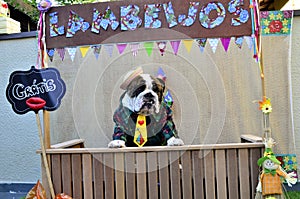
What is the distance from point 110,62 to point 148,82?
3.06 ft

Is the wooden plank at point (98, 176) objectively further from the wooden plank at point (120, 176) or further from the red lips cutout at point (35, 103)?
the red lips cutout at point (35, 103)

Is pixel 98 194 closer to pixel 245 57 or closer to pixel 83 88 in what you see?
pixel 83 88

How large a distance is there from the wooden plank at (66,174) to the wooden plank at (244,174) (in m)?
1.29

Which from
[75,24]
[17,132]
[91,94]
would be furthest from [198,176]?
[17,132]

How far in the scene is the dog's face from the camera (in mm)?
3137

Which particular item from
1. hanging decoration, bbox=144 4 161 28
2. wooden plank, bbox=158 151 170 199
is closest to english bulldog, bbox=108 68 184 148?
wooden plank, bbox=158 151 170 199

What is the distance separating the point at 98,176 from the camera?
2803 millimetres

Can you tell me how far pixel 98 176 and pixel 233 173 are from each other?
1.01 meters

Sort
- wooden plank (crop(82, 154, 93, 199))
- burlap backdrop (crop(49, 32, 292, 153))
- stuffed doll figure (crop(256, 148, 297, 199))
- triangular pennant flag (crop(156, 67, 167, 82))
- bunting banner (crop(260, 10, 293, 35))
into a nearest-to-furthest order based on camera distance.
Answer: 1. stuffed doll figure (crop(256, 148, 297, 199))
2. wooden plank (crop(82, 154, 93, 199))
3. bunting banner (crop(260, 10, 293, 35))
4. burlap backdrop (crop(49, 32, 292, 153))
5. triangular pennant flag (crop(156, 67, 167, 82))

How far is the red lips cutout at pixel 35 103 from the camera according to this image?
8.84 feet

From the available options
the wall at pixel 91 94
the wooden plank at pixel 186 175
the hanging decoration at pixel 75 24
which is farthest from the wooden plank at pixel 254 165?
the hanging decoration at pixel 75 24

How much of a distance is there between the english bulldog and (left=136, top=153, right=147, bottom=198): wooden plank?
17.1 inches

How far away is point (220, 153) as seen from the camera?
2.71 m

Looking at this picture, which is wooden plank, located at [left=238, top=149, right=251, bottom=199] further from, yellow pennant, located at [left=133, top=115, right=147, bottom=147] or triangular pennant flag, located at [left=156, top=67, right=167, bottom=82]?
triangular pennant flag, located at [left=156, top=67, right=167, bottom=82]
